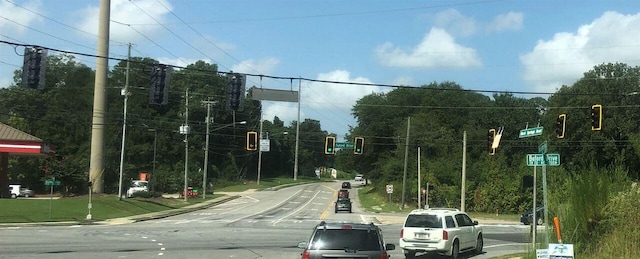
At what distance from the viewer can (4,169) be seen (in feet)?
184

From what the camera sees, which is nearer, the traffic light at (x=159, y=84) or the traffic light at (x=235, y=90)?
the traffic light at (x=159, y=84)

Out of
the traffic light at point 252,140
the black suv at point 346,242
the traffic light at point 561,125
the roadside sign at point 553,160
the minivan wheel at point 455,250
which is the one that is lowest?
the minivan wheel at point 455,250

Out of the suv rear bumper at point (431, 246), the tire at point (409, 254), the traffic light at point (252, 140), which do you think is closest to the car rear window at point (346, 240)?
the suv rear bumper at point (431, 246)

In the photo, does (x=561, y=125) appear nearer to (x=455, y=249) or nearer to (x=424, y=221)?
(x=455, y=249)

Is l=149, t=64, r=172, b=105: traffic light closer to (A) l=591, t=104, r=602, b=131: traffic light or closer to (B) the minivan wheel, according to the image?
(B) the minivan wheel

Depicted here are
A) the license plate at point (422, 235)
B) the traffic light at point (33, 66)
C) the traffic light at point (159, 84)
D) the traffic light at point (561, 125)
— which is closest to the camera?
the license plate at point (422, 235)

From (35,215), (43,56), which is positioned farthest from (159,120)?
(43,56)

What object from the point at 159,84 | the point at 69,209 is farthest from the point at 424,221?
the point at 69,209

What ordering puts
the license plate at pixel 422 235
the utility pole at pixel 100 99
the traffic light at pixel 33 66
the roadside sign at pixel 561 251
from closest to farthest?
the roadside sign at pixel 561 251 < the license plate at pixel 422 235 < the traffic light at pixel 33 66 < the utility pole at pixel 100 99

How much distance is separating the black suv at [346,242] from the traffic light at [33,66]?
1472cm

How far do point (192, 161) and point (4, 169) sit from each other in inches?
2172

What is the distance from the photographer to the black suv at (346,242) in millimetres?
10953

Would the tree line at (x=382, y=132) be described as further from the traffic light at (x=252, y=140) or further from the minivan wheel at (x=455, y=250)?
the minivan wheel at (x=455, y=250)

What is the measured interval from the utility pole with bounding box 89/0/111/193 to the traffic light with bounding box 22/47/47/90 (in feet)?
100
